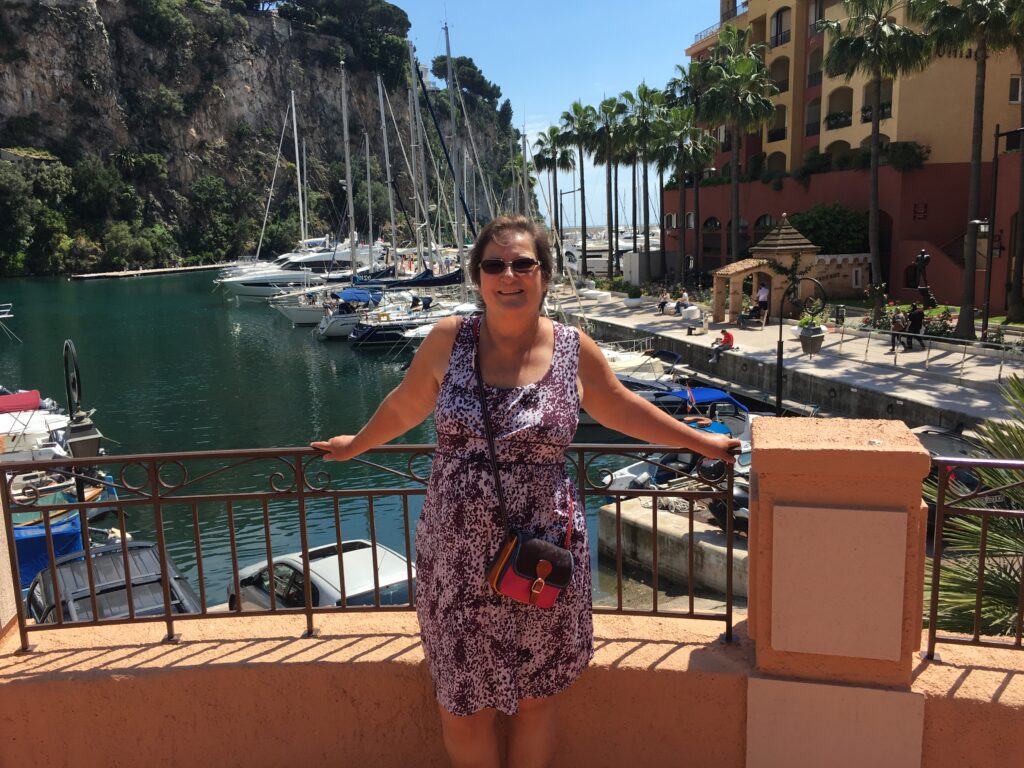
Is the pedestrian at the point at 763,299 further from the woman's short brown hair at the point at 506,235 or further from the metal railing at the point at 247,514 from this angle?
the woman's short brown hair at the point at 506,235

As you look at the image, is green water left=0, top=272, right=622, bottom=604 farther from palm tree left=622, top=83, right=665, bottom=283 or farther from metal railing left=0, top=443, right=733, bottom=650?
palm tree left=622, top=83, right=665, bottom=283

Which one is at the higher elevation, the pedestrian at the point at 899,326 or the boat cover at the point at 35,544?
the pedestrian at the point at 899,326

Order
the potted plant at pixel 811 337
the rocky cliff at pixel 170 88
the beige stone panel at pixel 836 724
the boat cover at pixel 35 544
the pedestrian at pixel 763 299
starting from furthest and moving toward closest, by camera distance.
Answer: the rocky cliff at pixel 170 88 < the pedestrian at pixel 763 299 < the potted plant at pixel 811 337 < the boat cover at pixel 35 544 < the beige stone panel at pixel 836 724

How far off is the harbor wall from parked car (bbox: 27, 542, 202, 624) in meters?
14.2

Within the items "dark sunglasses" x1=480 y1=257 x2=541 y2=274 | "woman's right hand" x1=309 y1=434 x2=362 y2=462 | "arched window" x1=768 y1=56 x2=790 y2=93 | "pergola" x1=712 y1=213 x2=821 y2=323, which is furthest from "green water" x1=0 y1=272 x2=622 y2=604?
"arched window" x1=768 y1=56 x2=790 y2=93

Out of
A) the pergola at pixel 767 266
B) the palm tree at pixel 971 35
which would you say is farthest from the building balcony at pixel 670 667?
the pergola at pixel 767 266

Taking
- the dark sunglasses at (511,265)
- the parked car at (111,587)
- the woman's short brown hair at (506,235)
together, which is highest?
the woman's short brown hair at (506,235)

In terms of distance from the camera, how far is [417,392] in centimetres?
251

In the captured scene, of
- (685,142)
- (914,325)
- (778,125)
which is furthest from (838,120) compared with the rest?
(914,325)

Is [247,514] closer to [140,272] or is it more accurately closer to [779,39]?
[779,39]

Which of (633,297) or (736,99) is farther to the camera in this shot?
(633,297)

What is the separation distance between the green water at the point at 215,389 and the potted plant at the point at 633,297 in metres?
10.6

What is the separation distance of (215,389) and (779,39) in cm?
3122

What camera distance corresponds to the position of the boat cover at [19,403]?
54.1 feet
